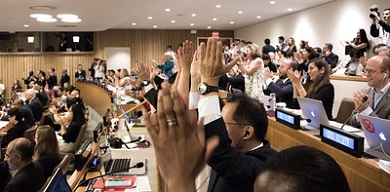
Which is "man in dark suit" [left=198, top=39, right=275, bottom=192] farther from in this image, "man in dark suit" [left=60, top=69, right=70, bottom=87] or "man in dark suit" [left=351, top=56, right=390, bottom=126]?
"man in dark suit" [left=60, top=69, right=70, bottom=87]

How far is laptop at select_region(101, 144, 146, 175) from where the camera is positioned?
275 centimetres

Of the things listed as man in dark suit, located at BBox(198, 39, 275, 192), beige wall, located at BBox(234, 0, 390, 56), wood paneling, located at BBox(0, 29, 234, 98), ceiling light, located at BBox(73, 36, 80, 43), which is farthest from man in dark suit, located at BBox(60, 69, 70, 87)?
man in dark suit, located at BBox(198, 39, 275, 192)

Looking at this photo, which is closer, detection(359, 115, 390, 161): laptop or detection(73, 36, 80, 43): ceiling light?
detection(359, 115, 390, 161): laptop

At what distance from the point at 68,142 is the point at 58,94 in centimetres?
586

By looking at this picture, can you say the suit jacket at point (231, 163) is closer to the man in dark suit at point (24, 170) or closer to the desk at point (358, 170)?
the desk at point (358, 170)

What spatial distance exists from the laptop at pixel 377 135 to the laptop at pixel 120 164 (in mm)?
1546

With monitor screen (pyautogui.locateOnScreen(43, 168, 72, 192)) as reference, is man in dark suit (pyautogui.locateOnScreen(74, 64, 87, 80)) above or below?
above

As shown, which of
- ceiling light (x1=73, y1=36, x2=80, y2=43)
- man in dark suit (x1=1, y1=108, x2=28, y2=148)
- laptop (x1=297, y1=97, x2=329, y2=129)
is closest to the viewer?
laptop (x1=297, y1=97, x2=329, y2=129)

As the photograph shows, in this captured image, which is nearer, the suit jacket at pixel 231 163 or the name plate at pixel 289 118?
the suit jacket at pixel 231 163

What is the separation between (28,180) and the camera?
339 centimetres

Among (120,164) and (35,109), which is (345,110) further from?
(35,109)

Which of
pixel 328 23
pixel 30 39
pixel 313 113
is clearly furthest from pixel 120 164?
pixel 30 39

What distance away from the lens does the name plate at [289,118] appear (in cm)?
290

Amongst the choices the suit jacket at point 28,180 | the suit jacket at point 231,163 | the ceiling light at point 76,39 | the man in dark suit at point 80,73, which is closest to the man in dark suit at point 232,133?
the suit jacket at point 231,163
